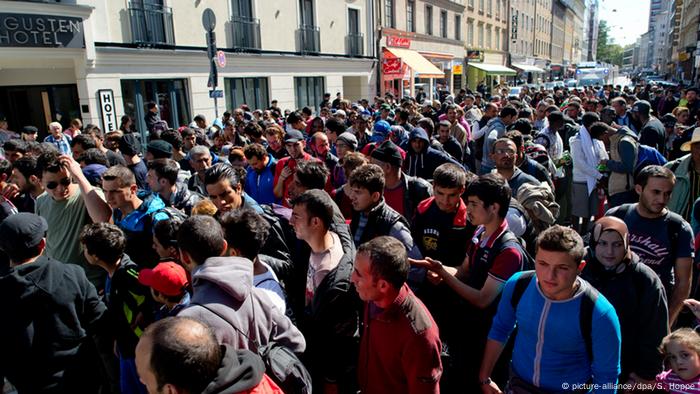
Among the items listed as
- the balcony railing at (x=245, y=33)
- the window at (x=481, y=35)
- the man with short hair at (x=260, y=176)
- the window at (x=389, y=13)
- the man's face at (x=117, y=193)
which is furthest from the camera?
the window at (x=481, y=35)

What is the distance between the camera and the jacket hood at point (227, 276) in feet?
7.12

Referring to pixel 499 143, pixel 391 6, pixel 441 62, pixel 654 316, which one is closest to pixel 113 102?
pixel 499 143

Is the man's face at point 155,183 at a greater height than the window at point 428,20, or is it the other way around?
the window at point 428,20

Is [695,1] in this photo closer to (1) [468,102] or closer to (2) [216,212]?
(1) [468,102]

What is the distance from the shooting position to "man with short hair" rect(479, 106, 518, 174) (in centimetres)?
728

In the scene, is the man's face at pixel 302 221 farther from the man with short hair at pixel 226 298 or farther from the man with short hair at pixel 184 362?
the man with short hair at pixel 184 362

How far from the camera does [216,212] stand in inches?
146

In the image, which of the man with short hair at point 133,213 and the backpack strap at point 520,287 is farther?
the man with short hair at point 133,213

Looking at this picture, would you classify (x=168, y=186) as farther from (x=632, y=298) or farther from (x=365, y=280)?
(x=632, y=298)

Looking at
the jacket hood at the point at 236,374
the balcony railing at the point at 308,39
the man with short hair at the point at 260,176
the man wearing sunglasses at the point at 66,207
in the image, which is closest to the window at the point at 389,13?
the balcony railing at the point at 308,39

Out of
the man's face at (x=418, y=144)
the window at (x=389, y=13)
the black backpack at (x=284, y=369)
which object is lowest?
the black backpack at (x=284, y=369)

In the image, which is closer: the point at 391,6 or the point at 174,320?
the point at 174,320

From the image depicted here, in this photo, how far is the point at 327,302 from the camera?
262 cm

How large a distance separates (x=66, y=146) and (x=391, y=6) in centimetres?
2067
